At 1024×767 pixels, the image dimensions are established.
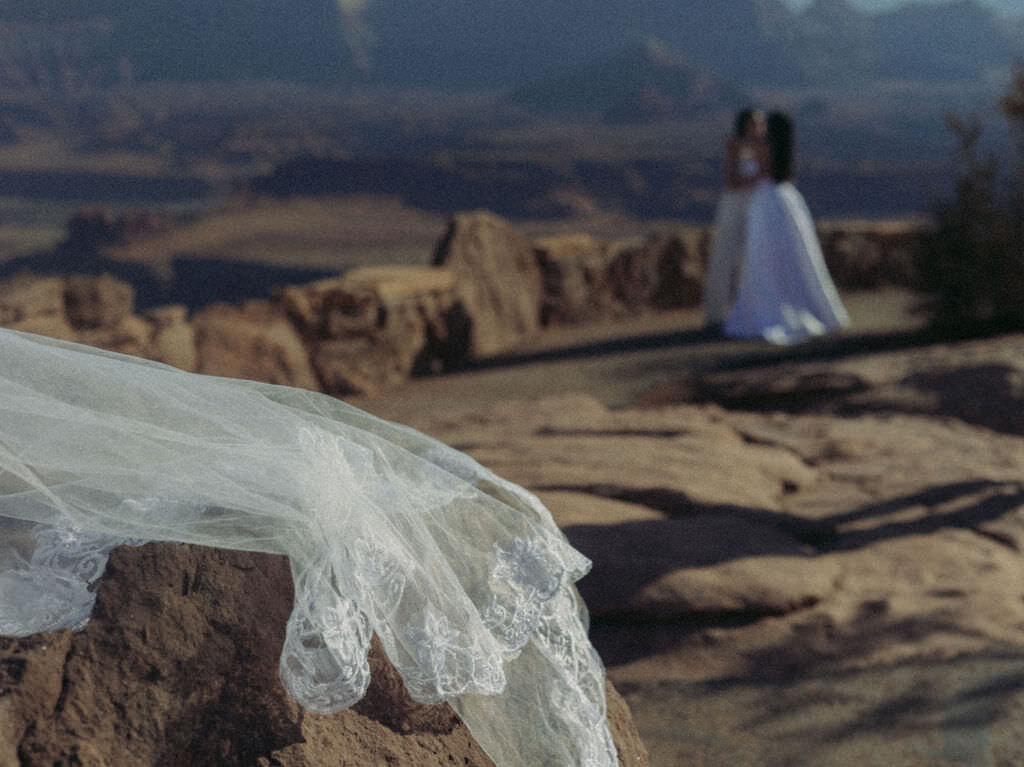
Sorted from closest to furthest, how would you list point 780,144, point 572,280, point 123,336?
point 123,336 → point 780,144 → point 572,280

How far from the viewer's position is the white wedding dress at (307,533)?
1429 mm

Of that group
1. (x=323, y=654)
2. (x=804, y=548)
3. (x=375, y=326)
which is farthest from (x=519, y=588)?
(x=375, y=326)

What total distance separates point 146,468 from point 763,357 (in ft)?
21.1

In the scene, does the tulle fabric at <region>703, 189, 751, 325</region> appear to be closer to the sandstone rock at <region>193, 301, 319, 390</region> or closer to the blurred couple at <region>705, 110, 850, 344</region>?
the blurred couple at <region>705, 110, 850, 344</region>

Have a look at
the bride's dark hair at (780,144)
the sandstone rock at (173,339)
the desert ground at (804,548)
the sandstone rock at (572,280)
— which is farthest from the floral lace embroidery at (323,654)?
the sandstone rock at (572,280)

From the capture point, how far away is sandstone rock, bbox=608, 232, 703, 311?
9.51 metres

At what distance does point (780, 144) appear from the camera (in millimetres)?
8078

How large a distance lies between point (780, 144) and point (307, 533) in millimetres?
7396

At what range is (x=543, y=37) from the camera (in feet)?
210

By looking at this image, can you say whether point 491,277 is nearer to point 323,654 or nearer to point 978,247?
point 978,247

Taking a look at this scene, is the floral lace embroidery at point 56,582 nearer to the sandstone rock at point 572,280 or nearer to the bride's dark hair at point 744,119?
the bride's dark hair at point 744,119

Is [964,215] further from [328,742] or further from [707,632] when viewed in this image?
[328,742]

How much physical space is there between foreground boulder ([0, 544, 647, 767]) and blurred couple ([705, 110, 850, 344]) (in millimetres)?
6914

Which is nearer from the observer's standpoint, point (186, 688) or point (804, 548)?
point (186, 688)
